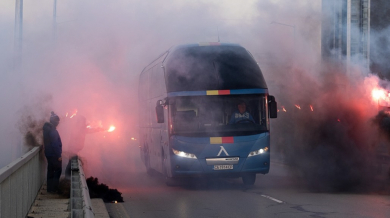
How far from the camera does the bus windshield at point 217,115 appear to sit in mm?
15164

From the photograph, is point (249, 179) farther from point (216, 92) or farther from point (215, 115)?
point (216, 92)

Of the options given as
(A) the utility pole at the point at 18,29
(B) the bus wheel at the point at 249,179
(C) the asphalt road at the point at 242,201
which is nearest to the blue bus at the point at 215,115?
(C) the asphalt road at the point at 242,201

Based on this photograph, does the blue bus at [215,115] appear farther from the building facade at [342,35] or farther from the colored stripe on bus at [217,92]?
the building facade at [342,35]

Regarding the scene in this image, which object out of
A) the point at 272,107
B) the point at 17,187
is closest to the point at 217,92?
the point at 272,107

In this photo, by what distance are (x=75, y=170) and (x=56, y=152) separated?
117 cm

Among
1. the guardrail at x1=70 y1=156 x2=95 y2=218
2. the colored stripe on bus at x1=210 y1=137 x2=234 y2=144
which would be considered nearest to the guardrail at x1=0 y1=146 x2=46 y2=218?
the guardrail at x1=70 y1=156 x2=95 y2=218

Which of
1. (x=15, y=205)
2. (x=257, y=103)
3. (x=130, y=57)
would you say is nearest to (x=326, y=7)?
(x=257, y=103)

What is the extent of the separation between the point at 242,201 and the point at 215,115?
2.63 meters

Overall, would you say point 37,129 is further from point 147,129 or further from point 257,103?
point 257,103

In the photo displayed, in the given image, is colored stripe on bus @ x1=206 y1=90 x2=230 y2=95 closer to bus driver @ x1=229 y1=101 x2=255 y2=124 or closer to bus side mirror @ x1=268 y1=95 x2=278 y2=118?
bus driver @ x1=229 y1=101 x2=255 y2=124

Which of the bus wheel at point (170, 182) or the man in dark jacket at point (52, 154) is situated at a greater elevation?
the man in dark jacket at point (52, 154)

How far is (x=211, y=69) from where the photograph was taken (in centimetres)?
1575

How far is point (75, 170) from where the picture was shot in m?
13.3

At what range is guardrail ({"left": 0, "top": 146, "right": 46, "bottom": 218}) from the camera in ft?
24.4
